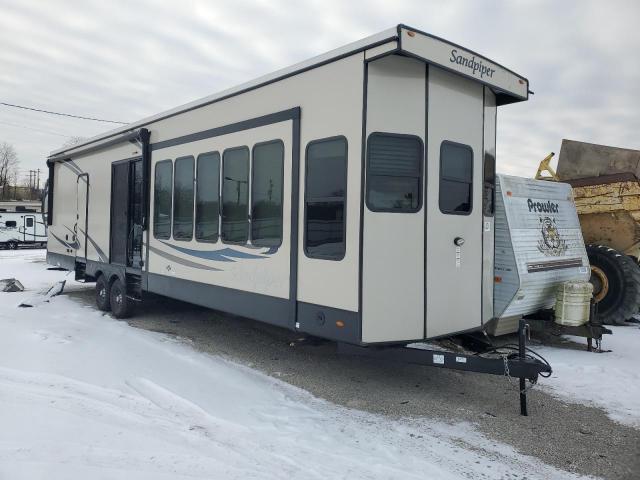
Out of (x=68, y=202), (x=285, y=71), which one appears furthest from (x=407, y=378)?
(x=68, y=202)

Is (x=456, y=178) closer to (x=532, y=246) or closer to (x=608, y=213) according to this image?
(x=532, y=246)

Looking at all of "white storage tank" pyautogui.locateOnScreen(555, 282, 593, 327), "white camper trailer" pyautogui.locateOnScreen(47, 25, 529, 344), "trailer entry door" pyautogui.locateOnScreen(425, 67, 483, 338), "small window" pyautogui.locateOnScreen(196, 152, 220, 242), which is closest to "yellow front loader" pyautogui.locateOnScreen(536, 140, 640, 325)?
"white storage tank" pyautogui.locateOnScreen(555, 282, 593, 327)

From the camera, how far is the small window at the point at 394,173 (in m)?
4.71

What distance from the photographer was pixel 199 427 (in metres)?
4.22

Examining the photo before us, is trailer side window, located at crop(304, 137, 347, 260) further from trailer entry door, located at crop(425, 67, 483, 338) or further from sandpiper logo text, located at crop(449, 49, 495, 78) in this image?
sandpiper logo text, located at crop(449, 49, 495, 78)

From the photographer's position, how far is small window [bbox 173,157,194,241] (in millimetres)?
7105

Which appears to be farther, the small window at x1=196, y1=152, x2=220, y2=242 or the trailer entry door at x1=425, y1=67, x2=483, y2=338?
the small window at x1=196, y1=152, x2=220, y2=242

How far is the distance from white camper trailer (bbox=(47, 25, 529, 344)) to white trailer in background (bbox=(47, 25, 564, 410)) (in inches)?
0.5

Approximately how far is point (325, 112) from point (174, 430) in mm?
3111

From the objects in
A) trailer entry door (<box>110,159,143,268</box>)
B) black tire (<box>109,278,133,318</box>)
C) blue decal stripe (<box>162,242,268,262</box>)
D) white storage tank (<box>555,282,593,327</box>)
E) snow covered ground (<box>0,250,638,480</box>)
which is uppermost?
trailer entry door (<box>110,159,143,268</box>)

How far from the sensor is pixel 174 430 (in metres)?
4.12

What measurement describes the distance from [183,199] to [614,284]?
668cm

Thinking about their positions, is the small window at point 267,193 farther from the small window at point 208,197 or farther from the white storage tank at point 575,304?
the white storage tank at point 575,304

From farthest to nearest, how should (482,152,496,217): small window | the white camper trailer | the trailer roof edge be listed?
(482,152,496,217): small window
the white camper trailer
the trailer roof edge
